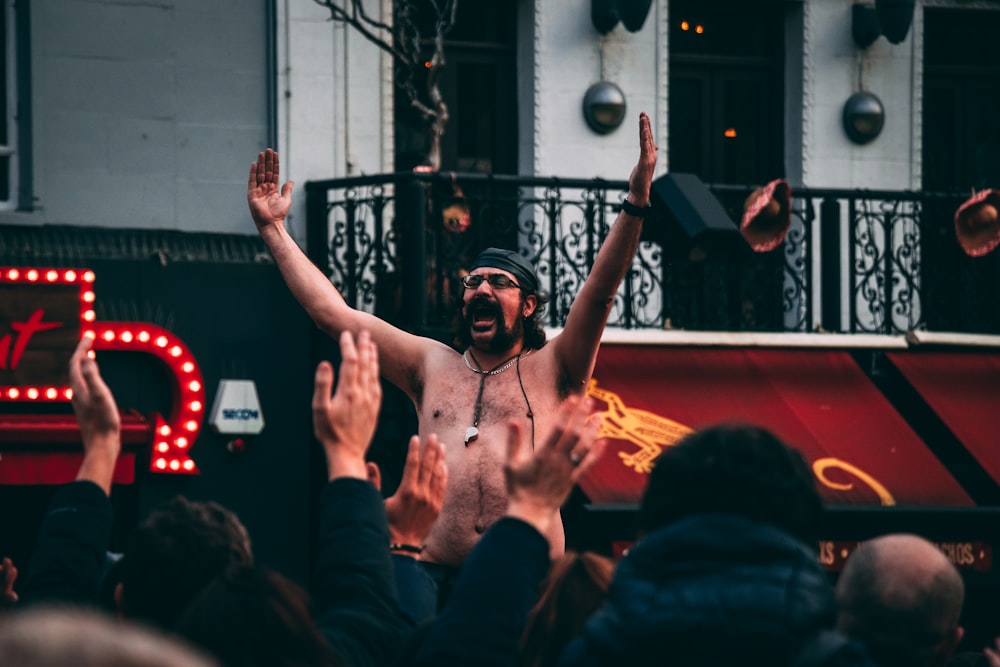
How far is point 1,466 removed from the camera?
11086mm

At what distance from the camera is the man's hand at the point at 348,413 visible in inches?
132

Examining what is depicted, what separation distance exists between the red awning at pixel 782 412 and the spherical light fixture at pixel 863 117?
74.9 inches

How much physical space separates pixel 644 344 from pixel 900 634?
8.83 meters

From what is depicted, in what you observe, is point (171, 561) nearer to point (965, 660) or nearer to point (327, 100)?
point (965, 660)

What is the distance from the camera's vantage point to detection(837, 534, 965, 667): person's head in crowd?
3.58 metres

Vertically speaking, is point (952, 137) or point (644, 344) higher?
point (952, 137)

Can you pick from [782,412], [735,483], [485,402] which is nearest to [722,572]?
[735,483]

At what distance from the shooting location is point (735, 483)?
292 cm

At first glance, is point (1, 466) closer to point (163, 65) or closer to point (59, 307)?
point (59, 307)

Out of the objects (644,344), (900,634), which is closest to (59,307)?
(644,344)

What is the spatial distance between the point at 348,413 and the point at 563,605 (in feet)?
1.92

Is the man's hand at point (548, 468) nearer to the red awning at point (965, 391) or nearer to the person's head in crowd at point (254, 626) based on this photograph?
the person's head in crowd at point (254, 626)

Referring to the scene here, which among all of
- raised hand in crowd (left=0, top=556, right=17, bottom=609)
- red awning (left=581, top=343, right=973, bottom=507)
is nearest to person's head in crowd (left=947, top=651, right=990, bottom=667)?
raised hand in crowd (left=0, top=556, right=17, bottom=609)

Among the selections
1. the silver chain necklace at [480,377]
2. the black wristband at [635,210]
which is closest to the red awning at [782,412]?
the silver chain necklace at [480,377]
